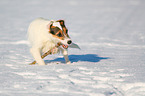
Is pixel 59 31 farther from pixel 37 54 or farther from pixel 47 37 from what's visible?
pixel 37 54

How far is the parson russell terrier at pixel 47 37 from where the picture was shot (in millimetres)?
5363

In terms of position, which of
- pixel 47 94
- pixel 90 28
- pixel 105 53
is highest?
pixel 90 28

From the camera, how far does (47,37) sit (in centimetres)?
550

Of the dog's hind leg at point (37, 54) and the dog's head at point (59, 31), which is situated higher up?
the dog's head at point (59, 31)

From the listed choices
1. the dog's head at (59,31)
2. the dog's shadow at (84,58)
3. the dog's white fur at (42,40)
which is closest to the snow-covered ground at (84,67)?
the dog's shadow at (84,58)

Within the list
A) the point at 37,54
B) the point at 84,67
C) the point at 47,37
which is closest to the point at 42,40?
the point at 47,37

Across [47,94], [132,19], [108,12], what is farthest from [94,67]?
[108,12]

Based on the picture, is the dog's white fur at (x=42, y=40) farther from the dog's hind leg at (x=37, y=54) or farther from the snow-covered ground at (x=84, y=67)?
the snow-covered ground at (x=84, y=67)

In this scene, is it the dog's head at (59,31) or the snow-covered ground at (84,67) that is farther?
the dog's head at (59,31)

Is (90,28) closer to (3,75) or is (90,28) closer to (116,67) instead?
(116,67)

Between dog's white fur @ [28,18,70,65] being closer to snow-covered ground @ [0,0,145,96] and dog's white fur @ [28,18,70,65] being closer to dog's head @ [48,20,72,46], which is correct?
dog's head @ [48,20,72,46]

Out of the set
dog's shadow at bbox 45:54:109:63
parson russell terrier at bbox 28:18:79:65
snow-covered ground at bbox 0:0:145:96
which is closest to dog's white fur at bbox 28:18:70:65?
parson russell terrier at bbox 28:18:79:65

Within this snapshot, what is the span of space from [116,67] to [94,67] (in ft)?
1.54

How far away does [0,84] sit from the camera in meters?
4.58
